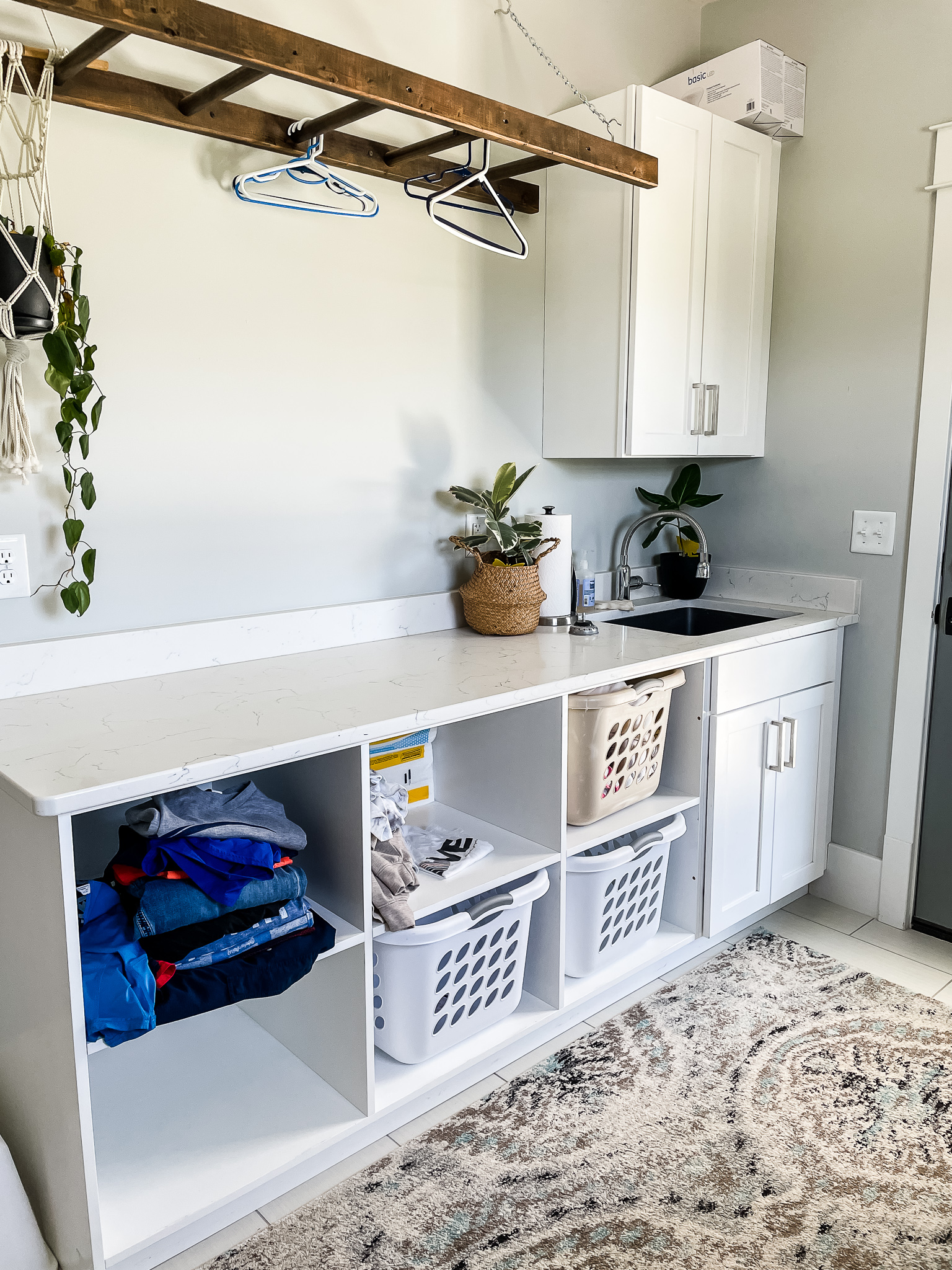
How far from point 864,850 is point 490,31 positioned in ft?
7.99

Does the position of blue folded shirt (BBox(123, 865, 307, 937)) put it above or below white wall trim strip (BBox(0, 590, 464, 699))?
below

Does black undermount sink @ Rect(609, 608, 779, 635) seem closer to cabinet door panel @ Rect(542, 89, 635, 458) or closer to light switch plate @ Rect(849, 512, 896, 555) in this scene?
light switch plate @ Rect(849, 512, 896, 555)

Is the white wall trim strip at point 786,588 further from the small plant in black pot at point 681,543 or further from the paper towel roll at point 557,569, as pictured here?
the paper towel roll at point 557,569

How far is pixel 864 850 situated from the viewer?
2762 millimetres

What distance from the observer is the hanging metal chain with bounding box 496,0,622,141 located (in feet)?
7.58

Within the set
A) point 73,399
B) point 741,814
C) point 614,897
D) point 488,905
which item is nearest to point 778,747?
point 741,814

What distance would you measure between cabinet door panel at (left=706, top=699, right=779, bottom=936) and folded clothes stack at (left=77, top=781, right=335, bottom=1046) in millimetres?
1144

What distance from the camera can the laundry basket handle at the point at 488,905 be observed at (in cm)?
181

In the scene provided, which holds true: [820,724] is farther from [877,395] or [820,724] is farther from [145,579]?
[145,579]

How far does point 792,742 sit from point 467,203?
1.62m

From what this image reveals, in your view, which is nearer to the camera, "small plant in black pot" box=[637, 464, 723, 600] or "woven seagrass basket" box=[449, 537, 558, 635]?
"woven seagrass basket" box=[449, 537, 558, 635]

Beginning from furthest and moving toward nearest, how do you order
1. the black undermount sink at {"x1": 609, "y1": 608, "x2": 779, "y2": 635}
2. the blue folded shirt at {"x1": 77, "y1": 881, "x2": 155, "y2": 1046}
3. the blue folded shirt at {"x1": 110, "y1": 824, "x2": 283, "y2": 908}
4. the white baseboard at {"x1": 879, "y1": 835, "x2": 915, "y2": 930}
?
the black undermount sink at {"x1": 609, "y1": 608, "x2": 779, "y2": 635} → the white baseboard at {"x1": 879, "y1": 835, "x2": 915, "y2": 930} → the blue folded shirt at {"x1": 110, "y1": 824, "x2": 283, "y2": 908} → the blue folded shirt at {"x1": 77, "y1": 881, "x2": 155, "y2": 1046}

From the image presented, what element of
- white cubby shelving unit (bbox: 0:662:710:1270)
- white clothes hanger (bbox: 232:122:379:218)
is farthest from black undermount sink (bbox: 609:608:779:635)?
white clothes hanger (bbox: 232:122:379:218)

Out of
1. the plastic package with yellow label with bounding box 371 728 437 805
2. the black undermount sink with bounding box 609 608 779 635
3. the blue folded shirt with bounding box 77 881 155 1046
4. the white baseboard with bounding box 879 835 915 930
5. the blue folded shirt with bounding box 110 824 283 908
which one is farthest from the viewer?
the black undermount sink with bounding box 609 608 779 635
